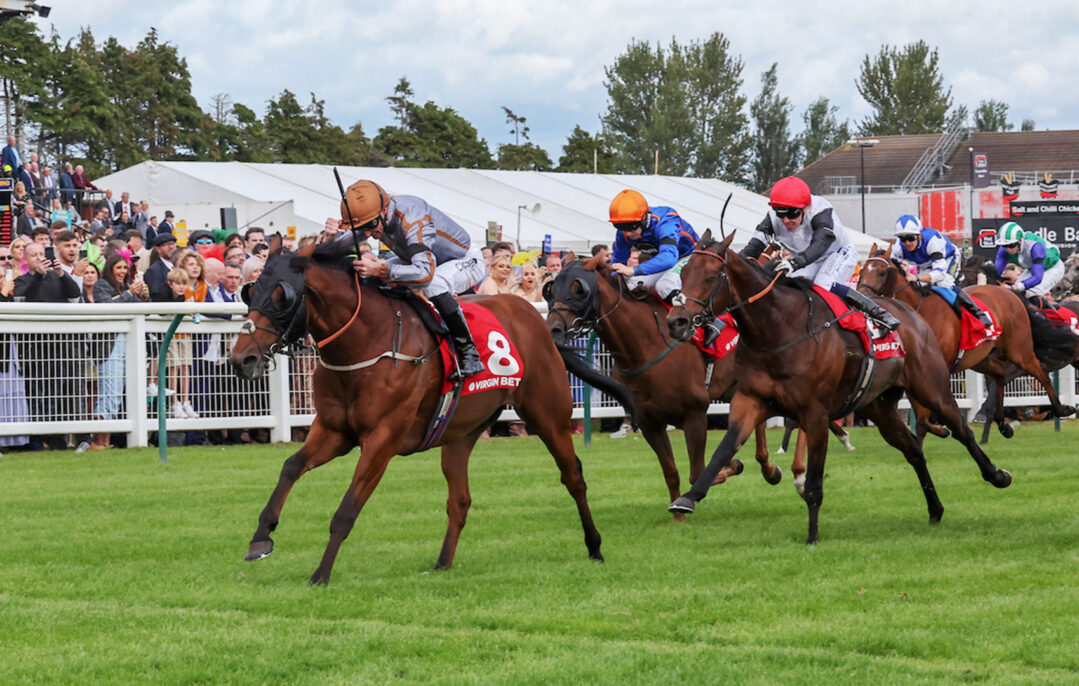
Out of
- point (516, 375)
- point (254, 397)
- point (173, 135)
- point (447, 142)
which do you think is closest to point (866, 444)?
point (254, 397)

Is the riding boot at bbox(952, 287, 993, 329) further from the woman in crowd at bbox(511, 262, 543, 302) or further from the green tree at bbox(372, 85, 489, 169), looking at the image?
the green tree at bbox(372, 85, 489, 169)

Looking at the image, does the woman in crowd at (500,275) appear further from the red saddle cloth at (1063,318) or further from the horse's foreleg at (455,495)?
the horse's foreleg at (455,495)

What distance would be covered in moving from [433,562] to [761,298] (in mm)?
2347

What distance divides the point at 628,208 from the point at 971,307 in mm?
4683

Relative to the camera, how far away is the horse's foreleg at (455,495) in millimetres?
7142

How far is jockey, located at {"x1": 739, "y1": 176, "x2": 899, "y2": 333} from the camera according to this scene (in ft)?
28.0

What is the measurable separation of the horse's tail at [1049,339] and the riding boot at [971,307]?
A: 158 centimetres

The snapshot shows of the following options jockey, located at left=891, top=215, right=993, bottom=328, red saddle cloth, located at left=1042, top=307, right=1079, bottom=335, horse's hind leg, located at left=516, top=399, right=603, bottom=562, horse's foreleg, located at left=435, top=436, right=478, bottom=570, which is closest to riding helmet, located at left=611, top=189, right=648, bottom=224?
horse's hind leg, located at left=516, top=399, right=603, bottom=562

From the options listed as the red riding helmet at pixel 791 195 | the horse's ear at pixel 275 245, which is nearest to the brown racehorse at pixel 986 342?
the red riding helmet at pixel 791 195

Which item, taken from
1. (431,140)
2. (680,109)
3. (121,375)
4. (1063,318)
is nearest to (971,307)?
(1063,318)

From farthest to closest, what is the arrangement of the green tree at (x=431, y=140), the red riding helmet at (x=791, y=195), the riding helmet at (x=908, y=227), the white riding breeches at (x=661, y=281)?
1. the green tree at (x=431, y=140)
2. the riding helmet at (x=908, y=227)
3. the white riding breeches at (x=661, y=281)
4. the red riding helmet at (x=791, y=195)

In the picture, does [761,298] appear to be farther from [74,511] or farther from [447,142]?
[447,142]

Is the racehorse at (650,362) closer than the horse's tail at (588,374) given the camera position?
Result: No

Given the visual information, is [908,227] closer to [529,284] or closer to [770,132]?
[529,284]
